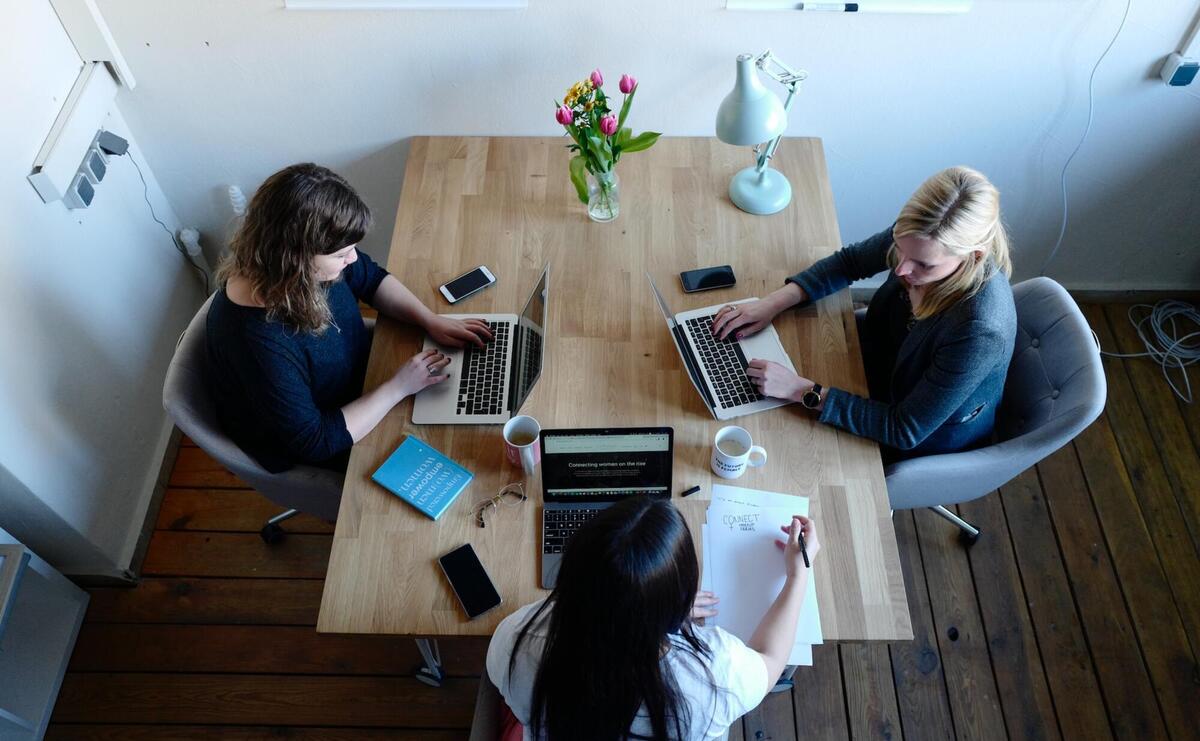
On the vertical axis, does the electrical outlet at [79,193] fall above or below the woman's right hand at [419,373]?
above

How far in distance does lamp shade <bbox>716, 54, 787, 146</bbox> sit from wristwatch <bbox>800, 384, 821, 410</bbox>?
564 mm

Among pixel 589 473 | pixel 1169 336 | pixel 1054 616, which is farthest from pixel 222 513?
pixel 1169 336

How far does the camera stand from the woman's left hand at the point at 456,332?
1903 millimetres

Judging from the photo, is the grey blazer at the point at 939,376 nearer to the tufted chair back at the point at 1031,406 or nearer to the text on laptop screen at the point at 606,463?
the tufted chair back at the point at 1031,406

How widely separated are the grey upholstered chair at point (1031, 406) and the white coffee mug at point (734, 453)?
0.32 meters

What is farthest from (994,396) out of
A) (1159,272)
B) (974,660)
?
(1159,272)

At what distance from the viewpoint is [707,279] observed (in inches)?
79.2

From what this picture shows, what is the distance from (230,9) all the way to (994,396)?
2041 millimetres

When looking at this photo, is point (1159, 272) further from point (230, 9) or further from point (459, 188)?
point (230, 9)

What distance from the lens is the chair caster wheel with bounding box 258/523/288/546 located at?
2.48 meters

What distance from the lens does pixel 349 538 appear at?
5.40 ft

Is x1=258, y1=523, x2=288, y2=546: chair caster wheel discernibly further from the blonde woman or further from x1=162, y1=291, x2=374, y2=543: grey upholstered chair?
the blonde woman

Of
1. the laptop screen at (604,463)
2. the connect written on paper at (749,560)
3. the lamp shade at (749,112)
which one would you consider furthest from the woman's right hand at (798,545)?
the lamp shade at (749,112)

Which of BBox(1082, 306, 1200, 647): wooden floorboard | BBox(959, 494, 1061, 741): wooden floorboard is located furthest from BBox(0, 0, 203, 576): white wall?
BBox(1082, 306, 1200, 647): wooden floorboard
